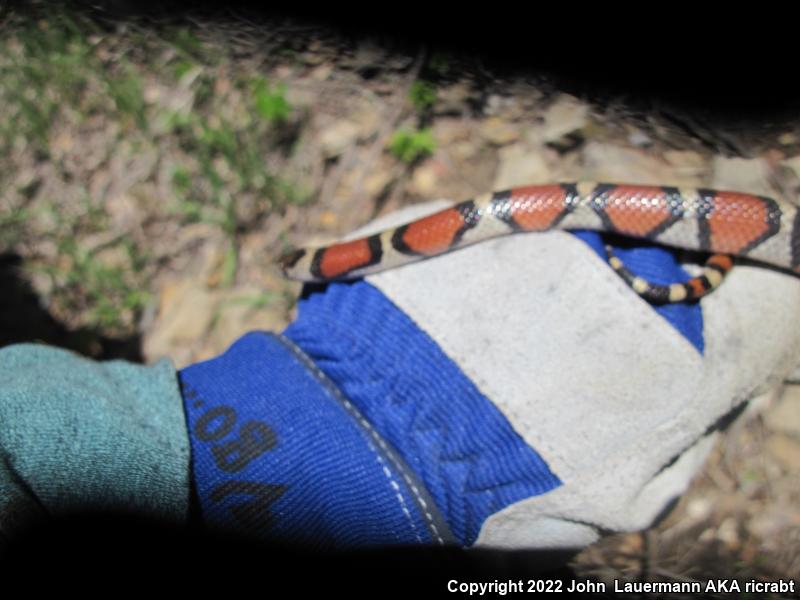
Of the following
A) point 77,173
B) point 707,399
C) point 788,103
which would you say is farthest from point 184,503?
point 77,173

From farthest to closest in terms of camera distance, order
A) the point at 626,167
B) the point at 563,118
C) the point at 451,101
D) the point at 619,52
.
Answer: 1. the point at 451,101
2. the point at 626,167
3. the point at 563,118
4. the point at 619,52

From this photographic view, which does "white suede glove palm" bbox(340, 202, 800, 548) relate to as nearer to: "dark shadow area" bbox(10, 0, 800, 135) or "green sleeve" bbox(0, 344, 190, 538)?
"dark shadow area" bbox(10, 0, 800, 135)

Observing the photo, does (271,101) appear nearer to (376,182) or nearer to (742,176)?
(376,182)

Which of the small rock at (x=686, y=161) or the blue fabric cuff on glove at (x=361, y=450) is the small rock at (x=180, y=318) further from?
the small rock at (x=686, y=161)

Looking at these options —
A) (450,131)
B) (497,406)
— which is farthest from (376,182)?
(497,406)

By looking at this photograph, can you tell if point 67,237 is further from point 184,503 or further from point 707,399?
point 707,399

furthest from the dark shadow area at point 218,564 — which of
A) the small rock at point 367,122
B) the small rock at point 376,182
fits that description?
the small rock at point 367,122
